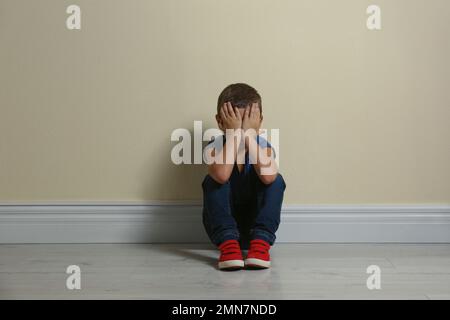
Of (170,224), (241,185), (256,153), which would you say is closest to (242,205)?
(241,185)

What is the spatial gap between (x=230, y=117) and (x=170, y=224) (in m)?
0.46

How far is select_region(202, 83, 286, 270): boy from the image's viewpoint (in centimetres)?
156

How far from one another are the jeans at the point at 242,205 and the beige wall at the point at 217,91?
243 millimetres

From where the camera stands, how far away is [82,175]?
6.21 ft

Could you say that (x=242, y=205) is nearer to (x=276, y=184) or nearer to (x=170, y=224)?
(x=276, y=184)

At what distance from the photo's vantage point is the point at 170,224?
74.6 inches

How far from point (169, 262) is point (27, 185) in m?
0.59

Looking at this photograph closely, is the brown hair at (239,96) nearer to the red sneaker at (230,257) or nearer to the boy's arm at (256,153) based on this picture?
the boy's arm at (256,153)

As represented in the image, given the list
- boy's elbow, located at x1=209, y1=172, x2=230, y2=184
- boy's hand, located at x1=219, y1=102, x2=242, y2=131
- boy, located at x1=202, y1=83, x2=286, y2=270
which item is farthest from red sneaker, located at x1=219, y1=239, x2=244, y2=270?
boy's hand, located at x1=219, y1=102, x2=242, y2=131

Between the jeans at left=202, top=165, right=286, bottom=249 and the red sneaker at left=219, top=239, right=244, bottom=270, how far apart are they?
0.06 ft

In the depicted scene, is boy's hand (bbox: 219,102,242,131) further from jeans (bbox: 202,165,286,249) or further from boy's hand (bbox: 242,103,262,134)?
jeans (bbox: 202,165,286,249)
